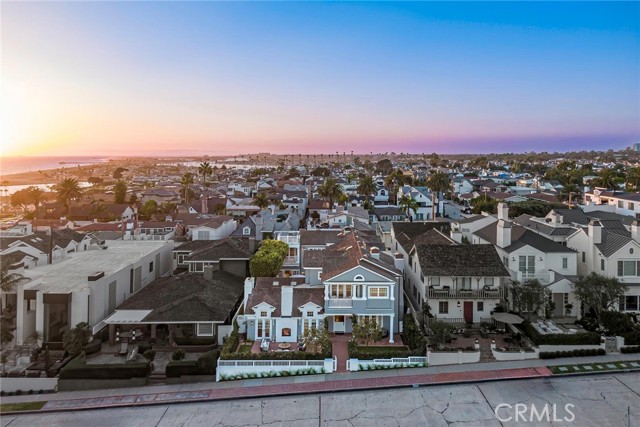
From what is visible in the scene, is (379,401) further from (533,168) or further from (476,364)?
(533,168)

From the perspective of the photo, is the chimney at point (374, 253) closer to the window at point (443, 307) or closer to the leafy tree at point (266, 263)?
the window at point (443, 307)

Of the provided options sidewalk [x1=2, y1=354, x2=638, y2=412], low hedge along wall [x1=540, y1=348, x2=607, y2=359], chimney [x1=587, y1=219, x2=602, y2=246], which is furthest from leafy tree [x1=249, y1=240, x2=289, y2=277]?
chimney [x1=587, y1=219, x2=602, y2=246]

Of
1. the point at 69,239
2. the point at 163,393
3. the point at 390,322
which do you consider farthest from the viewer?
the point at 69,239

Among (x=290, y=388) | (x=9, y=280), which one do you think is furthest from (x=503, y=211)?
(x=9, y=280)

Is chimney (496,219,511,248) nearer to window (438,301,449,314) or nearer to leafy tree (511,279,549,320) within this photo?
leafy tree (511,279,549,320)

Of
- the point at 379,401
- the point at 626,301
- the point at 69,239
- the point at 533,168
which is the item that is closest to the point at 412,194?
the point at 626,301

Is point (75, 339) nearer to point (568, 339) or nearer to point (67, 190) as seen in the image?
point (568, 339)

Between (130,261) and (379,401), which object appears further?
(130,261)
